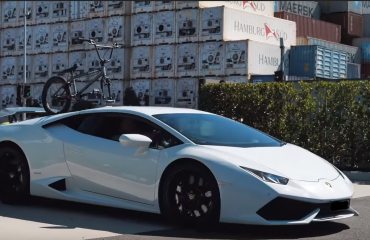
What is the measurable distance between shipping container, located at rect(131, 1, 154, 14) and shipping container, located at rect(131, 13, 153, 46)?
9.0 inches

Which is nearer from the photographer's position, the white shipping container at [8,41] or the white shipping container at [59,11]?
the white shipping container at [59,11]

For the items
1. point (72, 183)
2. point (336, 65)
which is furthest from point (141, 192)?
point (336, 65)

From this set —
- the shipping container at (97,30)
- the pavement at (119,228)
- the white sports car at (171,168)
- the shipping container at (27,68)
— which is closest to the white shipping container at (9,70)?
the shipping container at (27,68)

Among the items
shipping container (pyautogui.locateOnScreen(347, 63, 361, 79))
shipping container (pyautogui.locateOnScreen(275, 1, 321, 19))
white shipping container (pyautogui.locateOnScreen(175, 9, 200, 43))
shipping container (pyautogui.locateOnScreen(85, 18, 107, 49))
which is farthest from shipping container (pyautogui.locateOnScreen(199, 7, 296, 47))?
shipping container (pyautogui.locateOnScreen(275, 1, 321, 19))

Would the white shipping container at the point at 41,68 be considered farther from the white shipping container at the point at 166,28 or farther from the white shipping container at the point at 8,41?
the white shipping container at the point at 166,28

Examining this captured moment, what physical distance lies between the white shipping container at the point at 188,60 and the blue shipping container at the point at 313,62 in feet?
17.7

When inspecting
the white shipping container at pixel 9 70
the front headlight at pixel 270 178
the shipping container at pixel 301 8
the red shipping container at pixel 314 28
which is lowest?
the front headlight at pixel 270 178

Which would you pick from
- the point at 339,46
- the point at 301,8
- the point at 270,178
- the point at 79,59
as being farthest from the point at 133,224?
the point at 301,8

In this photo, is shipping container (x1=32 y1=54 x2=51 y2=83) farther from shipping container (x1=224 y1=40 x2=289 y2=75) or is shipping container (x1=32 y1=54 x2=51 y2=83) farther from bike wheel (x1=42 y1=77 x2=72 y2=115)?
bike wheel (x1=42 y1=77 x2=72 y2=115)

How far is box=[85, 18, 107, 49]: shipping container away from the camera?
38.1 meters

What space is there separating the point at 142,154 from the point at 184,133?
1.53ft

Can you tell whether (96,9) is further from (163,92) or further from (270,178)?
Result: (270,178)

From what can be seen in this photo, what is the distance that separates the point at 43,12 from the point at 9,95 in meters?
5.60

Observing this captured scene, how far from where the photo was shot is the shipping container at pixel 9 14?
42.9 metres
